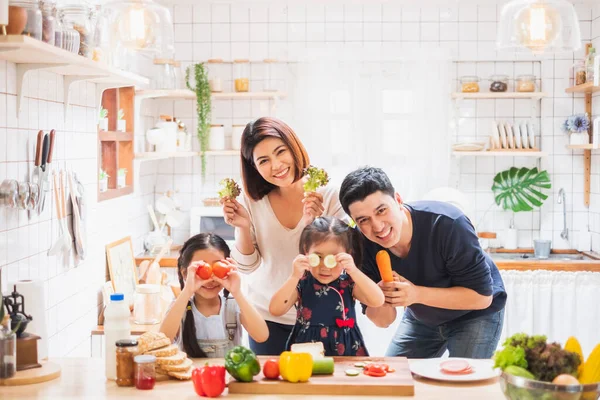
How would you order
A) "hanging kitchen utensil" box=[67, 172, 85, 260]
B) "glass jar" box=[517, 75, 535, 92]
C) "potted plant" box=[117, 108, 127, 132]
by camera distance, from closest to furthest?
"hanging kitchen utensil" box=[67, 172, 85, 260], "potted plant" box=[117, 108, 127, 132], "glass jar" box=[517, 75, 535, 92]

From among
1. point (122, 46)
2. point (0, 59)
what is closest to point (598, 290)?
point (122, 46)

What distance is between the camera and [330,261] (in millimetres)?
2350

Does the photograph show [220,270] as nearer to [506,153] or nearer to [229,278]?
[229,278]

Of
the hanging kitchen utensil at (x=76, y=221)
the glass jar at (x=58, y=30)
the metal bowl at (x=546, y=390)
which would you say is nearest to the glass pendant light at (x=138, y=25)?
the glass jar at (x=58, y=30)

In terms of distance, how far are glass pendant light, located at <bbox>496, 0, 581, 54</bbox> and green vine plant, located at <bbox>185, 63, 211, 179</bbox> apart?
2707 millimetres

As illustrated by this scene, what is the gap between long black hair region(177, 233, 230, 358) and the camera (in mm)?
2506

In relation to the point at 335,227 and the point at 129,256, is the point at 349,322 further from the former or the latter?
the point at 129,256

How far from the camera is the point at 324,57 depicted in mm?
5297

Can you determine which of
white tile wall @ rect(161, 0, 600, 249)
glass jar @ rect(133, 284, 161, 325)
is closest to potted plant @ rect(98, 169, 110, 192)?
glass jar @ rect(133, 284, 161, 325)

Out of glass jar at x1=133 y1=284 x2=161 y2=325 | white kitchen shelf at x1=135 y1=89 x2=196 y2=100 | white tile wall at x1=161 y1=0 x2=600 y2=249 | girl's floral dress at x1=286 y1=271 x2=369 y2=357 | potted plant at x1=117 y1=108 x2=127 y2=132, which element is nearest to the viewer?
girl's floral dress at x1=286 y1=271 x2=369 y2=357

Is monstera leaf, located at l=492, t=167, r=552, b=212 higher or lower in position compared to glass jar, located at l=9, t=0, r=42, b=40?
lower

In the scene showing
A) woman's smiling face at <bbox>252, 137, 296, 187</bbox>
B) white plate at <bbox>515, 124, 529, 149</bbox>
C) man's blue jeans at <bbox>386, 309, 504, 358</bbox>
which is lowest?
man's blue jeans at <bbox>386, 309, 504, 358</bbox>

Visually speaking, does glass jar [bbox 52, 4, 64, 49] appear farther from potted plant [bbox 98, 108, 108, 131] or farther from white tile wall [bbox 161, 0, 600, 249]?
white tile wall [bbox 161, 0, 600, 249]

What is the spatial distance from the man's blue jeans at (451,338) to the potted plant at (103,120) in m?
2.03
